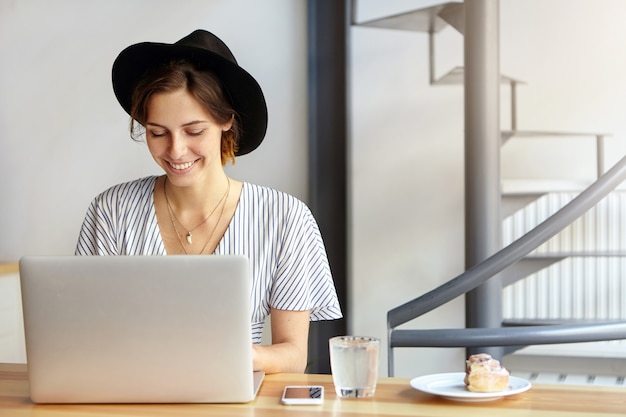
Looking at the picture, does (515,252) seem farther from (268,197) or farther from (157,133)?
(157,133)

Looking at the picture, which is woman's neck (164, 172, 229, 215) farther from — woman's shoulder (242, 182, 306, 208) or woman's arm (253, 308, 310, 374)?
woman's arm (253, 308, 310, 374)

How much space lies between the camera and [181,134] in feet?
6.01

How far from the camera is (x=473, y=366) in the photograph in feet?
4.30

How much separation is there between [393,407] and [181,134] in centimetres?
85

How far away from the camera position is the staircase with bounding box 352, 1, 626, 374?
3764 millimetres

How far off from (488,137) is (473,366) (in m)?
1.95

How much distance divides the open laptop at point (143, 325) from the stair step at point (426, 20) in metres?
2.61

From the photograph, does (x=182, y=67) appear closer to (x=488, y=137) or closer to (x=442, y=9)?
(x=488, y=137)

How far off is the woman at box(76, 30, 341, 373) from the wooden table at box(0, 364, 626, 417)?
487mm

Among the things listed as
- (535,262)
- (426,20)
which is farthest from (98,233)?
(535,262)

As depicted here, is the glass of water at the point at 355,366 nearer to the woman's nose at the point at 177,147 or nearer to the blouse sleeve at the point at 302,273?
the blouse sleeve at the point at 302,273

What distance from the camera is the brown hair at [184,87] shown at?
1.86m

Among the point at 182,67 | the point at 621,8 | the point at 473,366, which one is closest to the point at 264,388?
the point at 473,366

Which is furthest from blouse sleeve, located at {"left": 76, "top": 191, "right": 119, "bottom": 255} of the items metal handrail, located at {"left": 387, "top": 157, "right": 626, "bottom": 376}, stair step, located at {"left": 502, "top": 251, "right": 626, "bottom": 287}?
stair step, located at {"left": 502, "top": 251, "right": 626, "bottom": 287}
